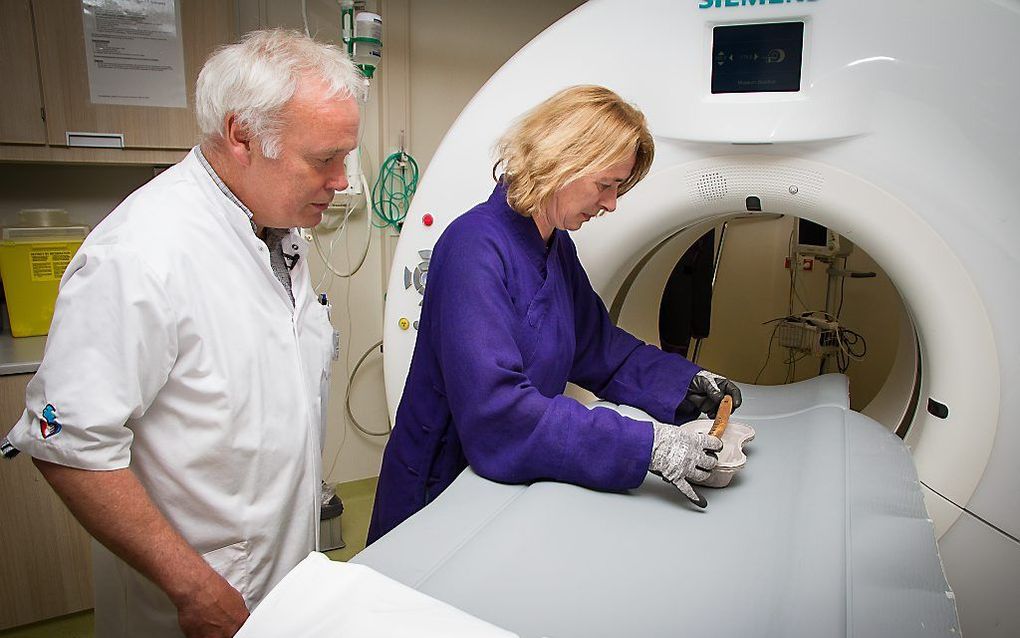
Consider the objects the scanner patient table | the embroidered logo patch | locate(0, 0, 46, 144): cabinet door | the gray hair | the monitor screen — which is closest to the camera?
the scanner patient table

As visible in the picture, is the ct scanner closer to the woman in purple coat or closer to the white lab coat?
the woman in purple coat

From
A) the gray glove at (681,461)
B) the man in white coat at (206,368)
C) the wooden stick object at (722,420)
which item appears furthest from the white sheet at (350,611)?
the wooden stick object at (722,420)

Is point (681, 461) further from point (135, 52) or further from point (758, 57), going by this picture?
point (135, 52)

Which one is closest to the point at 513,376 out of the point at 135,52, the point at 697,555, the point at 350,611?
the point at 697,555

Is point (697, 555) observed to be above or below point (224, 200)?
below

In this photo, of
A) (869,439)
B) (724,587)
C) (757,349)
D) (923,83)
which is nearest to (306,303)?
(724,587)

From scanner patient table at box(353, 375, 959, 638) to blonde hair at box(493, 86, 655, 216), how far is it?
0.48 m

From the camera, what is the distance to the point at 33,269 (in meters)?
1.98

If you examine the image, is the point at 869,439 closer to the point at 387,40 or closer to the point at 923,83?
the point at 923,83

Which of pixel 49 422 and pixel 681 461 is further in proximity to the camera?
pixel 681 461

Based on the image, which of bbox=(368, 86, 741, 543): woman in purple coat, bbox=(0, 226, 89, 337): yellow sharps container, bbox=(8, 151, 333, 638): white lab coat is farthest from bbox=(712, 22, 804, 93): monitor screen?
bbox=(0, 226, 89, 337): yellow sharps container

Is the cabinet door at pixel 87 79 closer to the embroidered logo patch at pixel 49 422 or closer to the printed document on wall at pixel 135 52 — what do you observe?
the printed document on wall at pixel 135 52

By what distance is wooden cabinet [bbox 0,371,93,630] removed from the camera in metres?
1.84

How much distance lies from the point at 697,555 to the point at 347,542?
1832 mm
